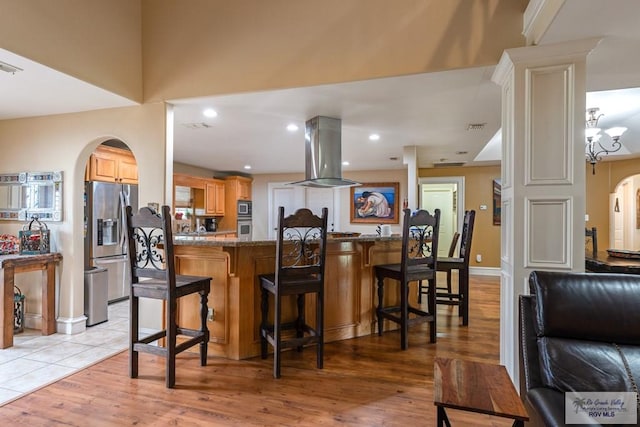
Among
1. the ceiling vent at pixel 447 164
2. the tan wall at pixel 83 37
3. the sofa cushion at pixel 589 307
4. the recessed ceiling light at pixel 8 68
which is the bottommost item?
the sofa cushion at pixel 589 307

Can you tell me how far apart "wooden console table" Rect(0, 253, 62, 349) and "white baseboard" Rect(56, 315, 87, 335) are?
0.05 metres

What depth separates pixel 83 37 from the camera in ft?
8.97

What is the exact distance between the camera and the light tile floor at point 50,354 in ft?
8.05

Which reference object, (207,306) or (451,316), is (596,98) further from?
(207,306)

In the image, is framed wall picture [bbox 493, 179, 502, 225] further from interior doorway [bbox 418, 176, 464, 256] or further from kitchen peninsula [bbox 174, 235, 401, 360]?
kitchen peninsula [bbox 174, 235, 401, 360]

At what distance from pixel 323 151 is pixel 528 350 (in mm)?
2671

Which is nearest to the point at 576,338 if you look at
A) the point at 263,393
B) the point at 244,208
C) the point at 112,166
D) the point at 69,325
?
the point at 263,393

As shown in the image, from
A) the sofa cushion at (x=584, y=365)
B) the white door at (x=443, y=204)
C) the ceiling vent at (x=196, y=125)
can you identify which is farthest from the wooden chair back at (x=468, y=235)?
the white door at (x=443, y=204)

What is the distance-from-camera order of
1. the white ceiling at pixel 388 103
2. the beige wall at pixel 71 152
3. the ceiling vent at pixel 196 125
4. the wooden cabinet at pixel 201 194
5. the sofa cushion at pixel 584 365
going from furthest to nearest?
the wooden cabinet at pixel 201 194, the ceiling vent at pixel 196 125, the beige wall at pixel 71 152, the white ceiling at pixel 388 103, the sofa cushion at pixel 584 365

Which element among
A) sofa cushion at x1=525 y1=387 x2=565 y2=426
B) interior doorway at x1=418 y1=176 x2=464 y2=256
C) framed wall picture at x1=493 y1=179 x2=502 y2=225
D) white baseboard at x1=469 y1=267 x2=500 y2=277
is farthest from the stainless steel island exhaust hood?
white baseboard at x1=469 y1=267 x2=500 y2=277

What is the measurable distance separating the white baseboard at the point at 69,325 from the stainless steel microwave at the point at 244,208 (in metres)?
4.36

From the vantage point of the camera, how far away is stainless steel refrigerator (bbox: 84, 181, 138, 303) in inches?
164

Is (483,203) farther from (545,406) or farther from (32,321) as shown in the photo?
(32,321)

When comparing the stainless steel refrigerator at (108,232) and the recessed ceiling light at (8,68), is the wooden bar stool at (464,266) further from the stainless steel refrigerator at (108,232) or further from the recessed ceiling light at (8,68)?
the recessed ceiling light at (8,68)
